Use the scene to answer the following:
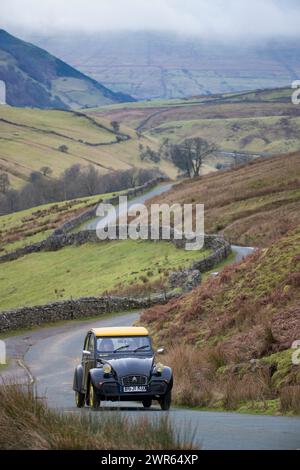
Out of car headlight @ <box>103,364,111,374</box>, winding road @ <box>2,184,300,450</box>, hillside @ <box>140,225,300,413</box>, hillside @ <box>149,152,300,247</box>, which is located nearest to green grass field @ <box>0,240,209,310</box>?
winding road @ <box>2,184,300,450</box>

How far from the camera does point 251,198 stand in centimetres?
7488

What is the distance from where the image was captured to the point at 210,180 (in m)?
98.1

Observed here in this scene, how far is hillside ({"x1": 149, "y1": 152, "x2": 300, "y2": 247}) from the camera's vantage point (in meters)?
60.2

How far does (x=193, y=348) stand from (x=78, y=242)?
44.7 metres

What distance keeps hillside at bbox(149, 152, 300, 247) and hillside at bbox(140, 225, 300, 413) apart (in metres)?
14.3

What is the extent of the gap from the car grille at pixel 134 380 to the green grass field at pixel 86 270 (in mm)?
29979

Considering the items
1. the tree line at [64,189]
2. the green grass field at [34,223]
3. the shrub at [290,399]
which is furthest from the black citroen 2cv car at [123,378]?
the tree line at [64,189]

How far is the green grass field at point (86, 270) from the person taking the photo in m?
51.8

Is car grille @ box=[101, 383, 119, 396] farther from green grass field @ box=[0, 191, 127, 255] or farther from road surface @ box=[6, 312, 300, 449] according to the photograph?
green grass field @ box=[0, 191, 127, 255]

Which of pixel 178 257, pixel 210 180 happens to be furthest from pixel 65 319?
pixel 210 180

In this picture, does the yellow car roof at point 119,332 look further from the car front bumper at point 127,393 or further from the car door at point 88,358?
the car front bumper at point 127,393

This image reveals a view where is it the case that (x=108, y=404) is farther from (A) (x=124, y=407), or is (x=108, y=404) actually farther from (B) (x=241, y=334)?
(B) (x=241, y=334)

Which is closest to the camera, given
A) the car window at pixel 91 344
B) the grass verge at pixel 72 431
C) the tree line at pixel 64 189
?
the grass verge at pixel 72 431

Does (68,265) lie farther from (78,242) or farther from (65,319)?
(65,319)
